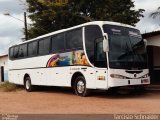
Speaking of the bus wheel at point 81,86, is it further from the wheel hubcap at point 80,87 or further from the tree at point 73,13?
the tree at point 73,13

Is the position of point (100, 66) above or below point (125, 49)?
below

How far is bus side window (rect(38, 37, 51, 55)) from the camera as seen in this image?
20.5 m

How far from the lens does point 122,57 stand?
52.5ft

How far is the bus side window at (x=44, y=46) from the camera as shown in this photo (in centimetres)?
2053

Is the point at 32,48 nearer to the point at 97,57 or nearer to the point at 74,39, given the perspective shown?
the point at 74,39

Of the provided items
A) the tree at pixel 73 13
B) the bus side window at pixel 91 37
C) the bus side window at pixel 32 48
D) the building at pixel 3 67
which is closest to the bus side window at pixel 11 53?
the bus side window at pixel 32 48

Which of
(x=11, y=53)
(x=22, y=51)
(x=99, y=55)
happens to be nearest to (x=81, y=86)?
(x=99, y=55)

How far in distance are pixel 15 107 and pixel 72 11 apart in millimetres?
21776

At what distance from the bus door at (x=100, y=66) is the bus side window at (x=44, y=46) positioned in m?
4.80

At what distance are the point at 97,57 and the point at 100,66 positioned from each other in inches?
16.8

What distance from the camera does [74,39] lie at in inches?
702

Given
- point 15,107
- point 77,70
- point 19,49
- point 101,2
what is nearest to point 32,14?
point 101,2

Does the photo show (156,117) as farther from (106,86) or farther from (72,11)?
(72,11)

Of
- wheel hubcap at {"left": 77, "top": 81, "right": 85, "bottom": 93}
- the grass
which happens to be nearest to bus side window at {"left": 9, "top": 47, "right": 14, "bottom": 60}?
the grass
